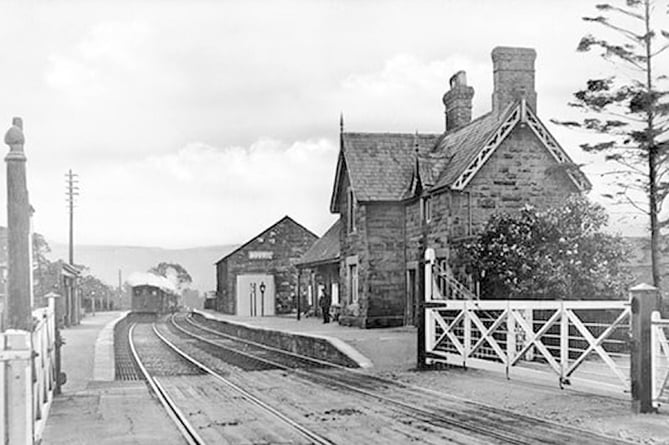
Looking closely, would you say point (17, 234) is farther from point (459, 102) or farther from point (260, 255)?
point (260, 255)

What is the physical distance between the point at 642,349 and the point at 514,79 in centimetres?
1649

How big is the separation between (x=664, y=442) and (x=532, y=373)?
4749mm

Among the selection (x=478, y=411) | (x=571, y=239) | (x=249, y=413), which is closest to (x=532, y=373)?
(x=478, y=411)

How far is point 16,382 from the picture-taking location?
695 cm

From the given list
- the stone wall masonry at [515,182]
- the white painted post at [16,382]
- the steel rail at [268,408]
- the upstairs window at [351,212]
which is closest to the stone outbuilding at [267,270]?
the upstairs window at [351,212]

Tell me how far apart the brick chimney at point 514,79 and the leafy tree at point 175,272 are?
101701 millimetres

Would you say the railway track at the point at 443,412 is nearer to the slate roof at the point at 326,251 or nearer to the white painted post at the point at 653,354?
the white painted post at the point at 653,354

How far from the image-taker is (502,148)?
25281 mm

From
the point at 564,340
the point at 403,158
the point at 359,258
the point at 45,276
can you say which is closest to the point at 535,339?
the point at 564,340

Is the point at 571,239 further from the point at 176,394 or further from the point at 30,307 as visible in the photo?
the point at 30,307

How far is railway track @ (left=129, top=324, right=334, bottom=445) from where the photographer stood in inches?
367

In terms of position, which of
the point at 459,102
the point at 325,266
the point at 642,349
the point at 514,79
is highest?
the point at 459,102

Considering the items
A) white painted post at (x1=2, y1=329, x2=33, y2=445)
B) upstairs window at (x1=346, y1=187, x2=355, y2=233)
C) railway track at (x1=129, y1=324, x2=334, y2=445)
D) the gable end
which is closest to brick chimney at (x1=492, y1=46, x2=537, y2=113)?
the gable end

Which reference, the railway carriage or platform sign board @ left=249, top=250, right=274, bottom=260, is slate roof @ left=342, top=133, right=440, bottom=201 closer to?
platform sign board @ left=249, top=250, right=274, bottom=260
